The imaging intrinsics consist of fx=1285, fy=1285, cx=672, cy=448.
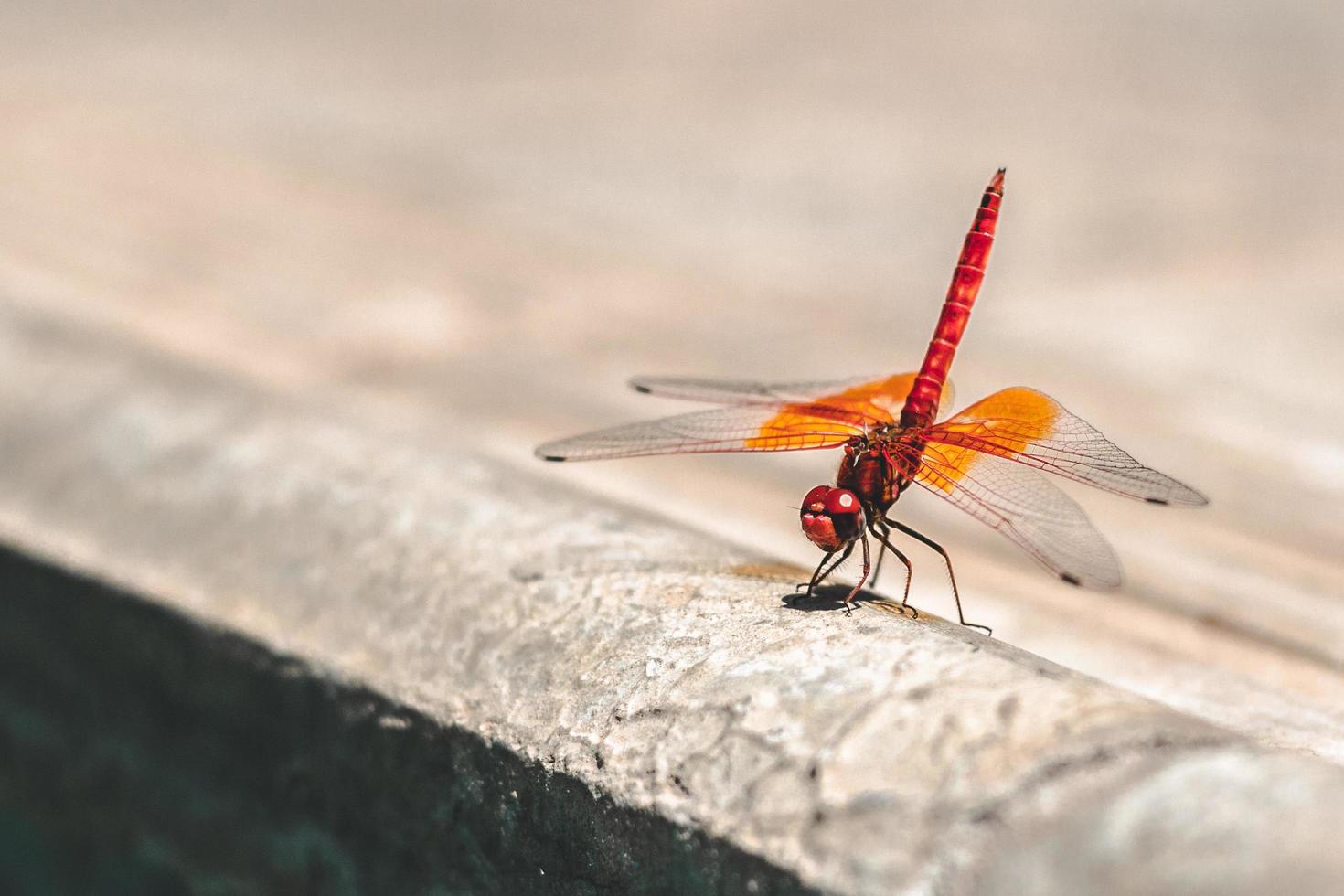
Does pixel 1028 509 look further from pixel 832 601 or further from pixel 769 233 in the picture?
pixel 769 233

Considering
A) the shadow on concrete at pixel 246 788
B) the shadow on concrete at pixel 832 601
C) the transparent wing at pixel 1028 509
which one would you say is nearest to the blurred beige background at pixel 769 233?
the transparent wing at pixel 1028 509

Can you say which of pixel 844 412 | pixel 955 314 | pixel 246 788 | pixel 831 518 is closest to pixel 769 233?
pixel 955 314

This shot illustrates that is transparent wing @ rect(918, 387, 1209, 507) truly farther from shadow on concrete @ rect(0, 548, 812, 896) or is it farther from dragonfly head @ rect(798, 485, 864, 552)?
shadow on concrete @ rect(0, 548, 812, 896)

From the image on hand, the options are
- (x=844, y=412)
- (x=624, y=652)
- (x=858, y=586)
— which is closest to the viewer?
(x=624, y=652)

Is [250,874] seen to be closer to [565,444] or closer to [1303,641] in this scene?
[565,444]

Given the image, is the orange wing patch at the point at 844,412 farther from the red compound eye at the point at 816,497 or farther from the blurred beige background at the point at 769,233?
the blurred beige background at the point at 769,233
